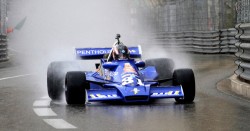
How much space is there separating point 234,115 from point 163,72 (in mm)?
3928

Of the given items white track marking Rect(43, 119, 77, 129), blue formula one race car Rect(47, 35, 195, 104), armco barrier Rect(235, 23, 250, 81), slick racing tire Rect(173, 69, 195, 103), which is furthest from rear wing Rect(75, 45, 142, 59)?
white track marking Rect(43, 119, 77, 129)

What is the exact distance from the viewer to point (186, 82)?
1100cm

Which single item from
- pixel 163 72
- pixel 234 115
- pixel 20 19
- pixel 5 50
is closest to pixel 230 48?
pixel 5 50

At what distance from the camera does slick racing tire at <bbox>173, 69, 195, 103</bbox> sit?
36.1 ft

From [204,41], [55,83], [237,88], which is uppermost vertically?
[55,83]

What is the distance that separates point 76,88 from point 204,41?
21.4 m

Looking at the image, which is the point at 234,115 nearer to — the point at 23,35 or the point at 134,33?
the point at 134,33

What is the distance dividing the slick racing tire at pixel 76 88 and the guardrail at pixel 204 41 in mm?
18336

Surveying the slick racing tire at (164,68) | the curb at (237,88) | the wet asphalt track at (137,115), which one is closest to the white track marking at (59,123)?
the wet asphalt track at (137,115)

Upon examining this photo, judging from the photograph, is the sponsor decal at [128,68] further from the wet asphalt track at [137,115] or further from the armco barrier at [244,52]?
the armco barrier at [244,52]

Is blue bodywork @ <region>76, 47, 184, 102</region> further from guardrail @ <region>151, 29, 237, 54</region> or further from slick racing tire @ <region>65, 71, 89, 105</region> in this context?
guardrail @ <region>151, 29, 237, 54</region>

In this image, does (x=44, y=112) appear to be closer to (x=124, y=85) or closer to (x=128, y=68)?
(x=124, y=85)

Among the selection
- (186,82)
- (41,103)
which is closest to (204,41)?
(186,82)

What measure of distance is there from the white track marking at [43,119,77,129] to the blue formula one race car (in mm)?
1552
